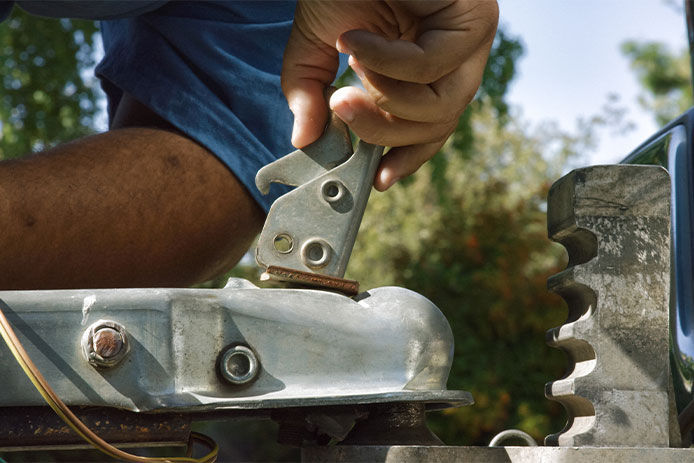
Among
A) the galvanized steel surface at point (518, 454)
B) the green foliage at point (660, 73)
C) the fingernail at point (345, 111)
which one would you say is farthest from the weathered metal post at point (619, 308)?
the green foliage at point (660, 73)

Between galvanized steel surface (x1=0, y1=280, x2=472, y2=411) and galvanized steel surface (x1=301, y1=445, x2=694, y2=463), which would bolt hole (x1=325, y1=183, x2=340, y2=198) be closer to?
galvanized steel surface (x1=0, y1=280, x2=472, y2=411)

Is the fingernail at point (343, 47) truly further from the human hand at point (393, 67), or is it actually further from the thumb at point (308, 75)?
the thumb at point (308, 75)

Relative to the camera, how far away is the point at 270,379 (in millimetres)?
1122

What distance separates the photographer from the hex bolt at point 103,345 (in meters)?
1.06

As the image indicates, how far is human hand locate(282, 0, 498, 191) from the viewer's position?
1.20 metres

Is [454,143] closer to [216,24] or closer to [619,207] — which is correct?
[216,24]

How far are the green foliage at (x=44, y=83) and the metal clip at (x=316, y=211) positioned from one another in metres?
5.50

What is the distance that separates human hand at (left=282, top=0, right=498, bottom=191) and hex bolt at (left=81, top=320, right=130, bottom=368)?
408 millimetres

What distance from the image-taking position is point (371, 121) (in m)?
1.27

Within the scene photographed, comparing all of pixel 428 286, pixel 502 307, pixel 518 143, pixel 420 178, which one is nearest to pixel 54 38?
pixel 428 286

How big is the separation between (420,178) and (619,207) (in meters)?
9.59

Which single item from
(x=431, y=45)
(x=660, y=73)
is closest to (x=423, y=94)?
(x=431, y=45)

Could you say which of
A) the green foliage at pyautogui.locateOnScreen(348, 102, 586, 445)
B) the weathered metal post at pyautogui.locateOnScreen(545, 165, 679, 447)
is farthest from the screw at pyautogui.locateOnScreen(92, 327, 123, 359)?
the green foliage at pyautogui.locateOnScreen(348, 102, 586, 445)

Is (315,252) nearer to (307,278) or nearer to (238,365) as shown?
(307,278)
